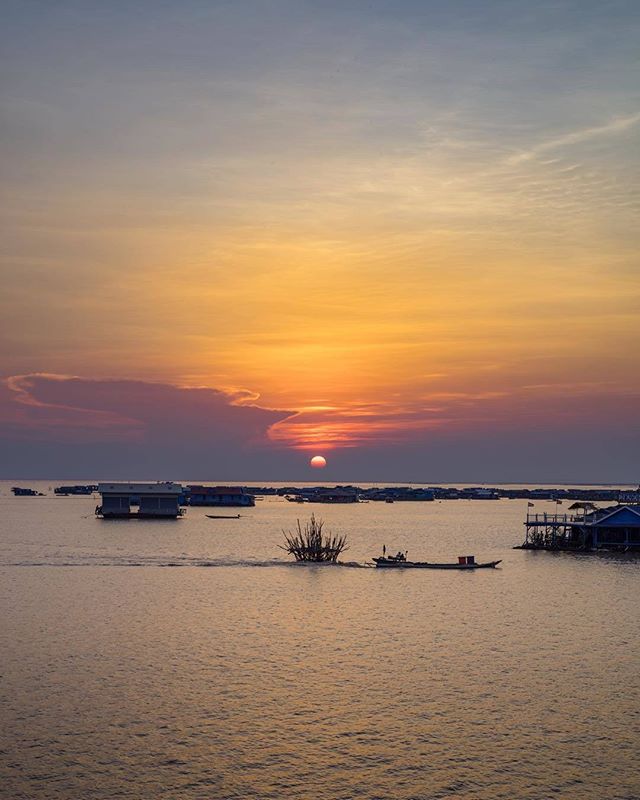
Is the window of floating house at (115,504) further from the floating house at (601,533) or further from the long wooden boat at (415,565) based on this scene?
the long wooden boat at (415,565)

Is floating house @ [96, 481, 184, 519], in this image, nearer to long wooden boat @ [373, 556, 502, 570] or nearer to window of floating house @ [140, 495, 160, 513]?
window of floating house @ [140, 495, 160, 513]

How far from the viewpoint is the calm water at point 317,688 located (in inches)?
1131

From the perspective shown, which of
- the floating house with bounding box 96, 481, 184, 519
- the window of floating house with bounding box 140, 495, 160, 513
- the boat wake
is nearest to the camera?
the boat wake

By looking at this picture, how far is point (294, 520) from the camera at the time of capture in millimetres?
194000

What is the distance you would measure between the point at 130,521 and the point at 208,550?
58.5 m

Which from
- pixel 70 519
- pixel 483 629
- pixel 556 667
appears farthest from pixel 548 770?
pixel 70 519

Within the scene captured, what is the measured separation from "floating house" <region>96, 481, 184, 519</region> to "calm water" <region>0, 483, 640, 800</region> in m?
79.7

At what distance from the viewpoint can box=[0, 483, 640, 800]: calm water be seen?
1131 inches

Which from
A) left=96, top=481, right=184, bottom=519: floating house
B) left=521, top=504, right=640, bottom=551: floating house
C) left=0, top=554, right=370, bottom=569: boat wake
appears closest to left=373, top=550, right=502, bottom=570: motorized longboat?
left=0, top=554, right=370, bottom=569: boat wake

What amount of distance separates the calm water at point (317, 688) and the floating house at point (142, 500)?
3138 inches

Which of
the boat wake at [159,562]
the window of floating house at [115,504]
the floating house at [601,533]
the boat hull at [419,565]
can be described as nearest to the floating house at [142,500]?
the window of floating house at [115,504]

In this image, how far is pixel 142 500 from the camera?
165 meters

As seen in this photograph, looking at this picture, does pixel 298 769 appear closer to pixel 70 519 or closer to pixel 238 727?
pixel 238 727

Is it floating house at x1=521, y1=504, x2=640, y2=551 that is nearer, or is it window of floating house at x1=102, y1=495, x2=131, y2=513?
floating house at x1=521, y1=504, x2=640, y2=551
